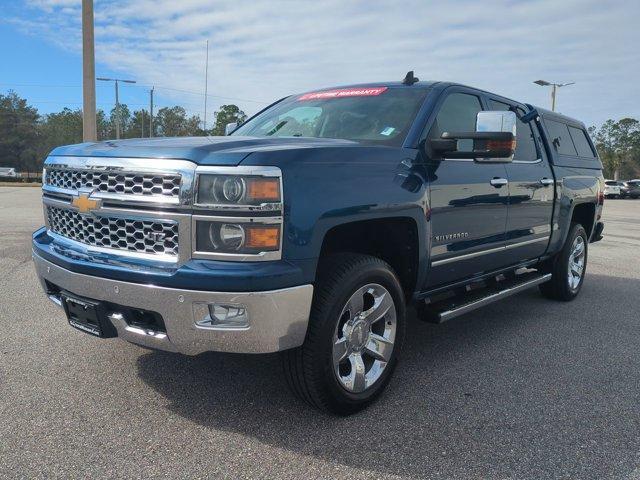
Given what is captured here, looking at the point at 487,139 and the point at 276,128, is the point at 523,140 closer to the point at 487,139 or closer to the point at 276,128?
the point at 487,139

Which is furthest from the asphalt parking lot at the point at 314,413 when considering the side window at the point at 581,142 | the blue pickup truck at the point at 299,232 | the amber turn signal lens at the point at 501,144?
the side window at the point at 581,142

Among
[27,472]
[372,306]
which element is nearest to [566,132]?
[372,306]

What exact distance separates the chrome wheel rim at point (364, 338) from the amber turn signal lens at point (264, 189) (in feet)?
2.39

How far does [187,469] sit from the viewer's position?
2471mm

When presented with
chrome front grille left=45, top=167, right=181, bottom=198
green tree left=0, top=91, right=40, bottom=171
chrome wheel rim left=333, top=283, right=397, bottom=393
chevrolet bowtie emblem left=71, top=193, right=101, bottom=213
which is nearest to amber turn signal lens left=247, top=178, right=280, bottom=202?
chrome front grille left=45, top=167, right=181, bottom=198

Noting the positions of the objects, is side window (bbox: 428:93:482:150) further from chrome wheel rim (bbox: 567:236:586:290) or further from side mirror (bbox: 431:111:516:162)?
chrome wheel rim (bbox: 567:236:586:290)

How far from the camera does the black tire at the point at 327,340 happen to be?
2752 millimetres

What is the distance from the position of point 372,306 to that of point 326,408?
0.62 metres

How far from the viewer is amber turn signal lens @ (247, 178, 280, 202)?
2.49m

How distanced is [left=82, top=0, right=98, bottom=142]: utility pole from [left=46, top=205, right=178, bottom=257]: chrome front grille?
8.25m

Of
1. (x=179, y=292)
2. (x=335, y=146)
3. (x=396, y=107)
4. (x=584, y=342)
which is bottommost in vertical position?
(x=584, y=342)

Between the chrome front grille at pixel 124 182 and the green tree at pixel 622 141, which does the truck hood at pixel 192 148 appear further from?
the green tree at pixel 622 141

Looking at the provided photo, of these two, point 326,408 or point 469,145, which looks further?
point 469,145

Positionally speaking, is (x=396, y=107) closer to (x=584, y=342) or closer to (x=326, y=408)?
(x=326, y=408)
